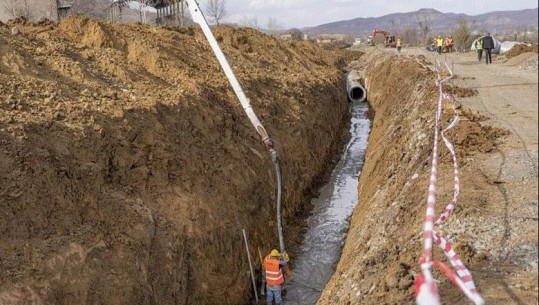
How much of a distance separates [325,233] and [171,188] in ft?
18.2

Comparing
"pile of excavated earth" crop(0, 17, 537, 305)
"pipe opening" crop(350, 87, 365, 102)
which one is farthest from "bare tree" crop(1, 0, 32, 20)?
"pipe opening" crop(350, 87, 365, 102)

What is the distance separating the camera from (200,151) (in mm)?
11422

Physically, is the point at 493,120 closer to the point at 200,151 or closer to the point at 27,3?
the point at 200,151

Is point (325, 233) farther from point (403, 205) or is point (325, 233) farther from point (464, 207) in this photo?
point (464, 207)

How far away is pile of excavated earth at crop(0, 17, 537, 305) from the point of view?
7.20 m

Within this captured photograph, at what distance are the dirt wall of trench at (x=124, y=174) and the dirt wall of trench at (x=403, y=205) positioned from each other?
2702 mm

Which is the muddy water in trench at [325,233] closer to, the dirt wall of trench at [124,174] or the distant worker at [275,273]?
the distant worker at [275,273]

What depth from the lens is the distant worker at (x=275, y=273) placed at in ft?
33.0

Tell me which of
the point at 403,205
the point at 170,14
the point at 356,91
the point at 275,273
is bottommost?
the point at 275,273

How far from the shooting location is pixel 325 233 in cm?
1383

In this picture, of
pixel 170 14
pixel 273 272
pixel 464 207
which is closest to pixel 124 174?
pixel 273 272

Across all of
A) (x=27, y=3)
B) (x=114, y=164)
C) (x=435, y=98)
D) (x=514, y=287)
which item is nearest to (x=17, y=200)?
(x=114, y=164)

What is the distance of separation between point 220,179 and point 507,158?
6.32 m

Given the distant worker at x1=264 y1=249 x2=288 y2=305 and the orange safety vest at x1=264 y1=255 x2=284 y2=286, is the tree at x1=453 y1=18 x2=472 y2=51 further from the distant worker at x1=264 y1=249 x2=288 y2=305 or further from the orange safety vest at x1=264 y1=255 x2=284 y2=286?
the orange safety vest at x1=264 y1=255 x2=284 y2=286
